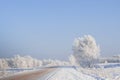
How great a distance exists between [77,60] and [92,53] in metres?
1.55

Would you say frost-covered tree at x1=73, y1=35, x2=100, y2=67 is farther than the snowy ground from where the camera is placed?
Yes

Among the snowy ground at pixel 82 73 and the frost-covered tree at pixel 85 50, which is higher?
the frost-covered tree at pixel 85 50

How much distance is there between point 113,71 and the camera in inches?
1009

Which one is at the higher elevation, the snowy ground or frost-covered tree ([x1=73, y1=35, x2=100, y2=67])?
frost-covered tree ([x1=73, y1=35, x2=100, y2=67])

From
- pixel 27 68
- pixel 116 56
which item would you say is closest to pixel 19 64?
Answer: pixel 27 68

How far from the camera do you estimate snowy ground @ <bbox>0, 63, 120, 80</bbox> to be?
65.7 feet

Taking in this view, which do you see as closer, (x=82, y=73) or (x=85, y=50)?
(x=82, y=73)

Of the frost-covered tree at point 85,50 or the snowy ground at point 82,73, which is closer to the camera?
the snowy ground at point 82,73

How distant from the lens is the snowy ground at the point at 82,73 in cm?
2003

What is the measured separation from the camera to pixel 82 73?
76.8 feet

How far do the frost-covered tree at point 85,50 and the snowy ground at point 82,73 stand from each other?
10.1ft

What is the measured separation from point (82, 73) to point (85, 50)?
28.7 feet

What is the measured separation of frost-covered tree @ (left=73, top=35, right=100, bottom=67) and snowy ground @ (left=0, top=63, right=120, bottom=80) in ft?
10.1

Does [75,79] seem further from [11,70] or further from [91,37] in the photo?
[91,37]
